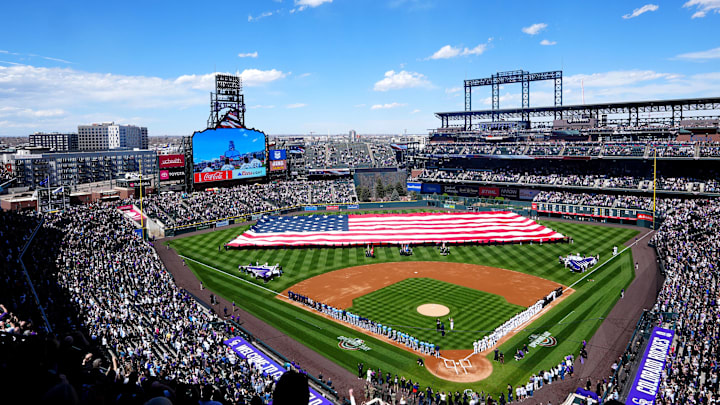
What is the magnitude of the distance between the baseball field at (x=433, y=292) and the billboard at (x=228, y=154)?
16.2 metres

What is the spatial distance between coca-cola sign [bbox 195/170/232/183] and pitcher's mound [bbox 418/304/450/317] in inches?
1770

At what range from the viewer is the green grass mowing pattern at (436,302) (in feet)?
90.7

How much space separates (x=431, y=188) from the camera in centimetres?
8375

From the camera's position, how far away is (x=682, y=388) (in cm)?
1905

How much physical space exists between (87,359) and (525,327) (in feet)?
85.1

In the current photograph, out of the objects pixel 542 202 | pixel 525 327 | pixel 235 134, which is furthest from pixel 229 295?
pixel 542 202

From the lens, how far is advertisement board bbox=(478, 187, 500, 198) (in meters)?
75.5

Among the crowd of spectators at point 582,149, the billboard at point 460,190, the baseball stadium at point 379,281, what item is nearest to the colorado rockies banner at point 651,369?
the baseball stadium at point 379,281

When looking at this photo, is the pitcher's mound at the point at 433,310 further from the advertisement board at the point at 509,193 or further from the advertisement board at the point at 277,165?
the advertisement board at the point at 277,165

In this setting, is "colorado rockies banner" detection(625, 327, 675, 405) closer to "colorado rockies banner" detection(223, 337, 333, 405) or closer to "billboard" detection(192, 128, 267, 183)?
"colorado rockies banner" detection(223, 337, 333, 405)

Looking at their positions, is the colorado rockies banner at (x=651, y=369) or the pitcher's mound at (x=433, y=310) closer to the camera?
the colorado rockies banner at (x=651, y=369)

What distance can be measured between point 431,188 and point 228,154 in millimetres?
36729

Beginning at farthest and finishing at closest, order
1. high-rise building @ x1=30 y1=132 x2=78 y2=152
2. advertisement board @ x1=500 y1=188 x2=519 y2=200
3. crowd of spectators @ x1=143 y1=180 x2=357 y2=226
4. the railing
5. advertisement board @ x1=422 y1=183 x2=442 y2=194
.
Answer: high-rise building @ x1=30 y1=132 x2=78 y2=152 → advertisement board @ x1=422 y1=183 x2=442 y2=194 → advertisement board @ x1=500 y1=188 x2=519 y2=200 → crowd of spectators @ x1=143 y1=180 x2=357 y2=226 → the railing

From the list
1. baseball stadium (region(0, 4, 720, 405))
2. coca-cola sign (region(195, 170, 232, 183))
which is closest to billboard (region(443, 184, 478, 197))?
baseball stadium (region(0, 4, 720, 405))
